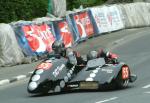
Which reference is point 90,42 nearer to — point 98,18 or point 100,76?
Result: point 98,18

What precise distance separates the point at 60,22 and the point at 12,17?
5.89 meters

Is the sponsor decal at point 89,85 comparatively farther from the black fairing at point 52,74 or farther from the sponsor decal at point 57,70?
the sponsor decal at point 57,70

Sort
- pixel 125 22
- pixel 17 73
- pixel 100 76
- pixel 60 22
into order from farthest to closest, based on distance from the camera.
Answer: pixel 125 22 < pixel 60 22 < pixel 17 73 < pixel 100 76

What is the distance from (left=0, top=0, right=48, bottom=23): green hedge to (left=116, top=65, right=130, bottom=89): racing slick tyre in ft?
56.8

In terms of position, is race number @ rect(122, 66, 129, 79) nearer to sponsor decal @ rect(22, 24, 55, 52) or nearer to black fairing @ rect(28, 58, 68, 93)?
black fairing @ rect(28, 58, 68, 93)

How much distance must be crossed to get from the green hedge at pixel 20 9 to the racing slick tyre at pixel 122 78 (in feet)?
56.8

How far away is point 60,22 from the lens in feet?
90.2

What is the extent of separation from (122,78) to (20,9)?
18.8m

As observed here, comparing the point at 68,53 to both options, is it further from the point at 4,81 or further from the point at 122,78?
the point at 4,81

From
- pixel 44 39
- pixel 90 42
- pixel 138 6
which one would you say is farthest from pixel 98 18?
→ pixel 44 39

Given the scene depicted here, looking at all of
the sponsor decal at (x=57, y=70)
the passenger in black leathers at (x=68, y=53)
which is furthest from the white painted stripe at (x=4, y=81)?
the sponsor decal at (x=57, y=70)

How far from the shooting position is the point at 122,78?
15.6 m

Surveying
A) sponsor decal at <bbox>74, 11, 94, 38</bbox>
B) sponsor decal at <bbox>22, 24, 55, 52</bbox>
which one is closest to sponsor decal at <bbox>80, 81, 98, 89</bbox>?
sponsor decal at <bbox>22, 24, 55, 52</bbox>

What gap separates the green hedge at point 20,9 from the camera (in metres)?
32.4
